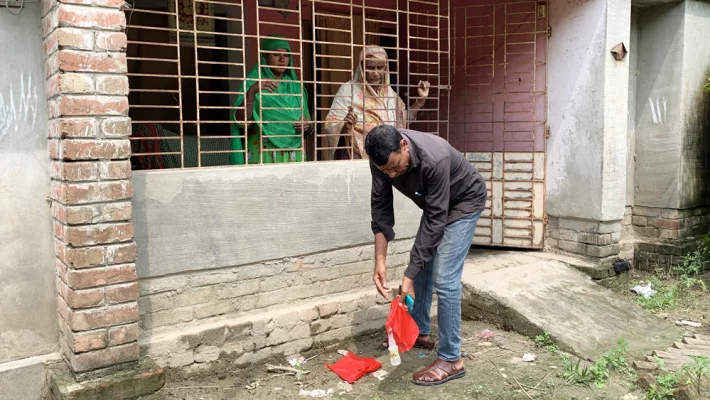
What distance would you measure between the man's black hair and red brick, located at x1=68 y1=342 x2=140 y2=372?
A: 1692mm

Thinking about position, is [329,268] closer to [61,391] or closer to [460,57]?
[61,391]

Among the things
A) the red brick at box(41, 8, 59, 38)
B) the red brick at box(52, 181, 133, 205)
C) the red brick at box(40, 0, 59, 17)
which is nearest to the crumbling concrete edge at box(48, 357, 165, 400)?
the red brick at box(52, 181, 133, 205)

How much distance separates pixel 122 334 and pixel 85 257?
1.59 ft

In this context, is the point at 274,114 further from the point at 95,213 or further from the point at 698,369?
the point at 698,369

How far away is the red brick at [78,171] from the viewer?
3.13 m

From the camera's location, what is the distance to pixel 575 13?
20.2 feet

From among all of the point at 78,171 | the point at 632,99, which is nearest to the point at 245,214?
the point at 78,171

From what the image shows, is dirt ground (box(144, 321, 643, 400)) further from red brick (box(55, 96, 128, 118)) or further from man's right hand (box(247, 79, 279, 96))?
man's right hand (box(247, 79, 279, 96))

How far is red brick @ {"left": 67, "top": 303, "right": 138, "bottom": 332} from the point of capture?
126 inches

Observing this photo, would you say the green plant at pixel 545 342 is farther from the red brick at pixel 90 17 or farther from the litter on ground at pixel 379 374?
the red brick at pixel 90 17

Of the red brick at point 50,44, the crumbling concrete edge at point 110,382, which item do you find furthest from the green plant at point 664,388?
the red brick at point 50,44

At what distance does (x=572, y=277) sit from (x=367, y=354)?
246 cm

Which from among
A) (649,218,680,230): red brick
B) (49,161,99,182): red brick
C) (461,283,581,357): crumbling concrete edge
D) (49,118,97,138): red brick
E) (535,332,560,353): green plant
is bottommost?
(535,332,560,353): green plant

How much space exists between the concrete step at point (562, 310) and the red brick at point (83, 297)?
10.1ft
